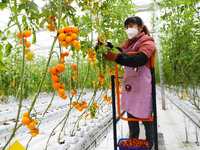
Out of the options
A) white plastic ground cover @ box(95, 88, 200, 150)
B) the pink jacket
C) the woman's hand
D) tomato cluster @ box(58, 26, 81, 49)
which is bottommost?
white plastic ground cover @ box(95, 88, 200, 150)

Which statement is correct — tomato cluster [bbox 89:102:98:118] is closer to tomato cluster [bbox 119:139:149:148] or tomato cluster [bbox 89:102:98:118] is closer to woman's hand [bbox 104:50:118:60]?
tomato cluster [bbox 119:139:149:148]

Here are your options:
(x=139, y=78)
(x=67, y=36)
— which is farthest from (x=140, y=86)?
(x=67, y=36)

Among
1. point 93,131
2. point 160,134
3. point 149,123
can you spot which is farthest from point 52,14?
point 160,134

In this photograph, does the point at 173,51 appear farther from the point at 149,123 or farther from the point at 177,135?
the point at 149,123

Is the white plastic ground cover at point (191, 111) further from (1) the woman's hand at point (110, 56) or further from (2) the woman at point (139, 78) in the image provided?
(1) the woman's hand at point (110, 56)

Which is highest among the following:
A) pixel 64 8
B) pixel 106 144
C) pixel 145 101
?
pixel 64 8

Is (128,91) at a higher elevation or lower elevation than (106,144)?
higher

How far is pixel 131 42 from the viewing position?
5.29 feet

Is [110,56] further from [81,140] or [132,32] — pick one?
[81,140]

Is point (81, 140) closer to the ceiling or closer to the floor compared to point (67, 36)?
closer to the floor

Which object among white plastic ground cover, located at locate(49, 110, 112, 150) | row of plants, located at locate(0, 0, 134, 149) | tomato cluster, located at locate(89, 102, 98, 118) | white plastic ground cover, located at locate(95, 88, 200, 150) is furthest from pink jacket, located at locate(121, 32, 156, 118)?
white plastic ground cover, located at locate(95, 88, 200, 150)

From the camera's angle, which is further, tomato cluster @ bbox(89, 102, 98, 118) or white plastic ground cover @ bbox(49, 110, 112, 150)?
tomato cluster @ bbox(89, 102, 98, 118)

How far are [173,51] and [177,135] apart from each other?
1570mm

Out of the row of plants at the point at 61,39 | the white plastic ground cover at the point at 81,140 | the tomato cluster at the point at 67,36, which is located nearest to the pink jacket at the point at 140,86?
the row of plants at the point at 61,39
